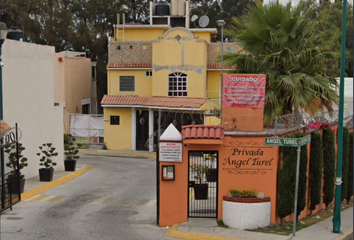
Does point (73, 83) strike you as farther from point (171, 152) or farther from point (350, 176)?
point (171, 152)

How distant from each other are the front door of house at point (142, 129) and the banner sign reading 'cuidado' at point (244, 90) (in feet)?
68.4

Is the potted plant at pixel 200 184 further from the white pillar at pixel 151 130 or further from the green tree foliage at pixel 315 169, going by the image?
the white pillar at pixel 151 130

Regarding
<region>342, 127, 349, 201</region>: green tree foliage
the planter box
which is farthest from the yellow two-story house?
the planter box

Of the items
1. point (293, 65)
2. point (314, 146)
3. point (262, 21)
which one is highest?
point (262, 21)

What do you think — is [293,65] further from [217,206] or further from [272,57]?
[217,206]

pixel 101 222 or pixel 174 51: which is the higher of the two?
pixel 174 51

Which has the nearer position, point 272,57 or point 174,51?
point 272,57

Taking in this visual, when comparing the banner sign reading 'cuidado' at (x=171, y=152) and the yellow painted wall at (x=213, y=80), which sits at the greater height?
the yellow painted wall at (x=213, y=80)

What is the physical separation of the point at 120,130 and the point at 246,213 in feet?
75.4

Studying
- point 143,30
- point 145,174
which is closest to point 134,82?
point 143,30

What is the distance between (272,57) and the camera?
1816 cm

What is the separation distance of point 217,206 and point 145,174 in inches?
418

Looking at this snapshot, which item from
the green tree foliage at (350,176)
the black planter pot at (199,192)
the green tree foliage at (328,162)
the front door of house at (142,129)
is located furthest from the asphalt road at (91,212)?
the front door of house at (142,129)

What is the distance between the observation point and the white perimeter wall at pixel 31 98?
20.4 metres
